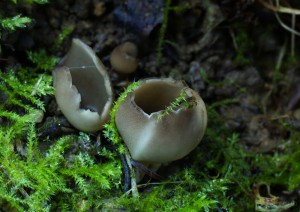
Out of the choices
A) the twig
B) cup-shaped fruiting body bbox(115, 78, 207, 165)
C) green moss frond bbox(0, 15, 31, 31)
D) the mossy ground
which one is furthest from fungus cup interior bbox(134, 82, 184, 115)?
green moss frond bbox(0, 15, 31, 31)

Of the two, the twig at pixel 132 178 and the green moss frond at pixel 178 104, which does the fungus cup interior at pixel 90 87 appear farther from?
the green moss frond at pixel 178 104

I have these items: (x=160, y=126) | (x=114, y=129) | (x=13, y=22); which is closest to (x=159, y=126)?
(x=160, y=126)

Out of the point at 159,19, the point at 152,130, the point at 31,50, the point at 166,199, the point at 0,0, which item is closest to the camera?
the point at 152,130

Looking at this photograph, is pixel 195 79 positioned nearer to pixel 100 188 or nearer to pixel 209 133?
pixel 209 133

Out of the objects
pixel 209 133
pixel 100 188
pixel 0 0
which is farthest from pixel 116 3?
pixel 100 188

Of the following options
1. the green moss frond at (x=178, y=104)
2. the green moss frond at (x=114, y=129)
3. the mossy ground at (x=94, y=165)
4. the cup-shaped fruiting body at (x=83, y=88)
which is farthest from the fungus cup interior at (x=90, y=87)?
the green moss frond at (x=178, y=104)

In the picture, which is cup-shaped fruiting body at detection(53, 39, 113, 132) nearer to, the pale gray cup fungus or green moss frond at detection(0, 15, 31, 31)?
the pale gray cup fungus

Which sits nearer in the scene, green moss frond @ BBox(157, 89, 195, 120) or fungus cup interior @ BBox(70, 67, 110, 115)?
green moss frond @ BBox(157, 89, 195, 120)
